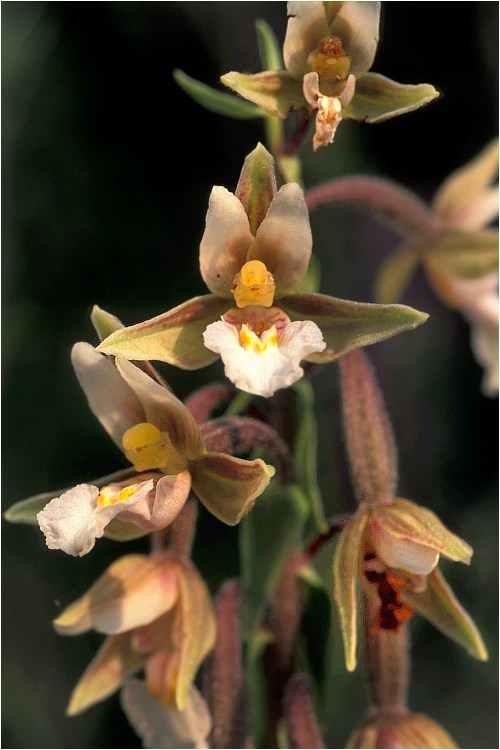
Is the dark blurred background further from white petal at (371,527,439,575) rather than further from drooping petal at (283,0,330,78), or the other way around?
drooping petal at (283,0,330,78)

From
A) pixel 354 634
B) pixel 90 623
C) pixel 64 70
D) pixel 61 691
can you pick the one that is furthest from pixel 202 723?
pixel 64 70

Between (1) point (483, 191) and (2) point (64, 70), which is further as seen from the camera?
(2) point (64, 70)

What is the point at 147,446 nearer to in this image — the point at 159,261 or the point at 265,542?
the point at 265,542

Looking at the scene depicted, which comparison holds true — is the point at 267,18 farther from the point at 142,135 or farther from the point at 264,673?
the point at 264,673

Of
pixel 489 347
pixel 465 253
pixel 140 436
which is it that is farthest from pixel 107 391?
pixel 489 347

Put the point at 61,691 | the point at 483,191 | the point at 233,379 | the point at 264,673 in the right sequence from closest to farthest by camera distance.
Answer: the point at 233,379, the point at 264,673, the point at 483,191, the point at 61,691

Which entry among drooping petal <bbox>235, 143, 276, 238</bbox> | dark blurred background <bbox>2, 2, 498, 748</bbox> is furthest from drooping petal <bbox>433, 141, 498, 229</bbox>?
drooping petal <bbox>235, 143, 276, 238</bbox>
